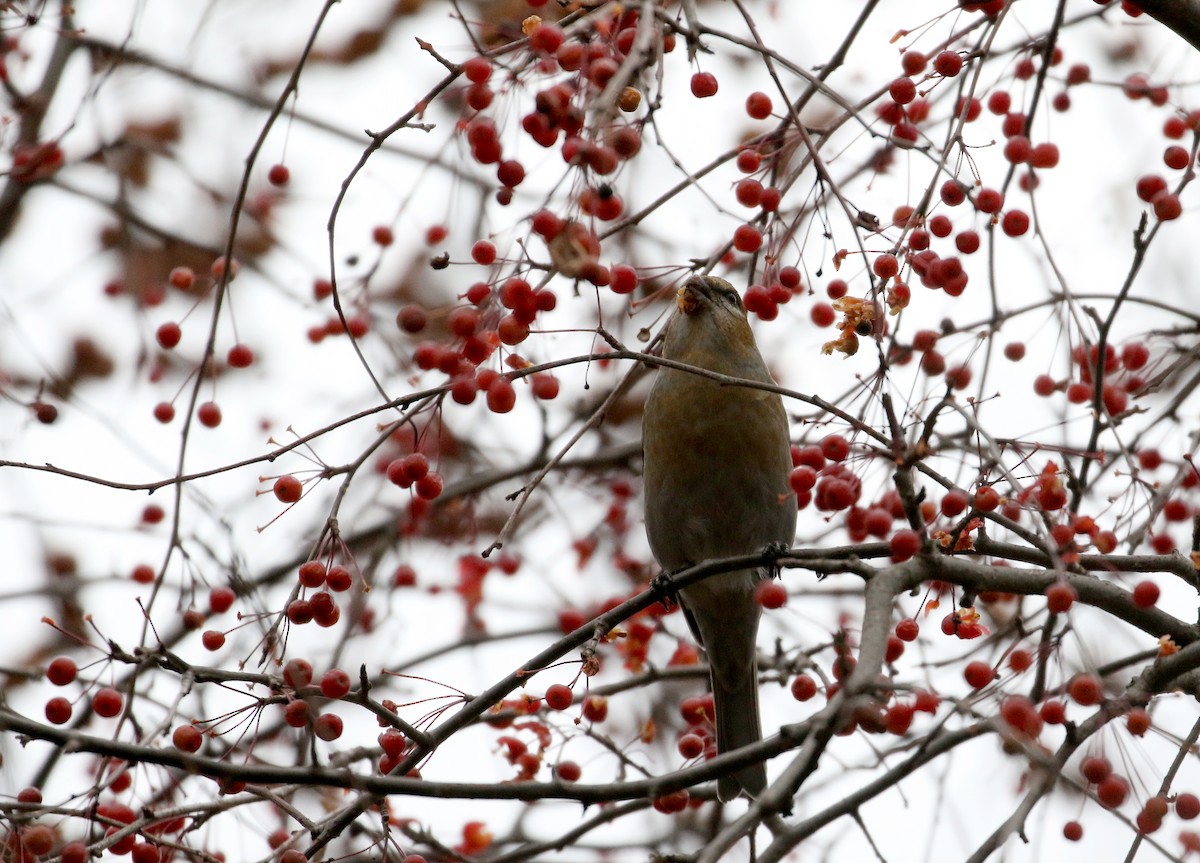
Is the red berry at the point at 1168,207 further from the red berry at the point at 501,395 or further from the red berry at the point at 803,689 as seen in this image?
the red berry at the point at 501,395

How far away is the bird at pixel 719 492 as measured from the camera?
5332mm

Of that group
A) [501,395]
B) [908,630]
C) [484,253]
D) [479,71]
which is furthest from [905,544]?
[479,71]

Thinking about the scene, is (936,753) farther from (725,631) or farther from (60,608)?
(60,608)

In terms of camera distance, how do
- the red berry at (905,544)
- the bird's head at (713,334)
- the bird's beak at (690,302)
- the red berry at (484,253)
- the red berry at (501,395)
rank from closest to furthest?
1. the red berry at (905,544)
2. the red berry at (501,395)
3. the red berry at (484,253)
4. the bird's beak at (690,302)
5. the bird's head at (713,334)

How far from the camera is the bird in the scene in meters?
5.33

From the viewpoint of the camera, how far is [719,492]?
535 centimetres

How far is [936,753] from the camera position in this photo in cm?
254

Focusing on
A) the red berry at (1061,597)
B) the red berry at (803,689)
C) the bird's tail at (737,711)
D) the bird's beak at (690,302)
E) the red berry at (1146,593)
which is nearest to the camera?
the red berry at (1061,597)

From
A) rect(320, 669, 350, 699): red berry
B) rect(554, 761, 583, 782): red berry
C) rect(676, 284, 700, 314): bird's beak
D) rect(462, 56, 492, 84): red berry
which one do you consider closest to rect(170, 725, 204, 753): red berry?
rect(320, 669, 350, 699): red berry

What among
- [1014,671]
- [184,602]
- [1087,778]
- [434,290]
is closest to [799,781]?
[1014,671]

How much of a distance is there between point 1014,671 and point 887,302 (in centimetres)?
103

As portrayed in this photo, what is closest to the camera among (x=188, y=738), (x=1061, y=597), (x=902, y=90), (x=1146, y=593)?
(x=1061, y=597)

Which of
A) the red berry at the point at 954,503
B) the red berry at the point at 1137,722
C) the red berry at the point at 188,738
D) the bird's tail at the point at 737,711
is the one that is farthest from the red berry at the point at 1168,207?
the red berry at the point at 188,738

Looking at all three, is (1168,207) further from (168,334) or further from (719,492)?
(168,334)
